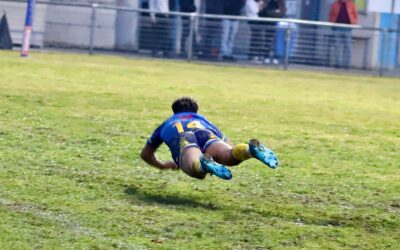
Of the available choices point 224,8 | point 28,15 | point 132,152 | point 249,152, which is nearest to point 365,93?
point 28,15

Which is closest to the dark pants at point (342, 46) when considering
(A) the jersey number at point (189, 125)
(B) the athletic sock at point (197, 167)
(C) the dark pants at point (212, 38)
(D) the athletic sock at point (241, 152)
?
(C) the dark pants at point (212, 38)

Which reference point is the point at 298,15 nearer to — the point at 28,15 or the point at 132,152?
the point at 28,15

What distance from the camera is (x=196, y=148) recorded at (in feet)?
27.2

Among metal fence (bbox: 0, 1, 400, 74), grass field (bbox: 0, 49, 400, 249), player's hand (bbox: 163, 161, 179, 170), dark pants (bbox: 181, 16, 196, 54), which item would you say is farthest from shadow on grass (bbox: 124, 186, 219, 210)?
dark pants (bbox: 181, 16, 196, 54)

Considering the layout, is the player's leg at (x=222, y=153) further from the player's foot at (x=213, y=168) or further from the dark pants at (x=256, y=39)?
the dark pants at (x=256, y=39)

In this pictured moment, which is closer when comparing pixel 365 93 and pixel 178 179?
pixel 178 179

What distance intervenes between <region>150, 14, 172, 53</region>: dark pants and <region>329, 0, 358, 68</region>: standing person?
3718 millimetres

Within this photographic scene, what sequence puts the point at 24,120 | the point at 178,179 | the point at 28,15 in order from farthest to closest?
the point at 28,15 → the point at 24,120 → the point at 178,179

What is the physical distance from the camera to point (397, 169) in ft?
33.4

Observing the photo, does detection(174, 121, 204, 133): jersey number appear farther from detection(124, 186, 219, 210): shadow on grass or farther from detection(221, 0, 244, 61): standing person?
detection(221, 0, 244, 61): standing person

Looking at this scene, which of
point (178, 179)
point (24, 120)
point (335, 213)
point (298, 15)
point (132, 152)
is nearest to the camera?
point (335, 213)

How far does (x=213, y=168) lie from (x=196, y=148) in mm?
631

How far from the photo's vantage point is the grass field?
23.0 ft

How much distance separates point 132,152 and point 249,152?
232cm
